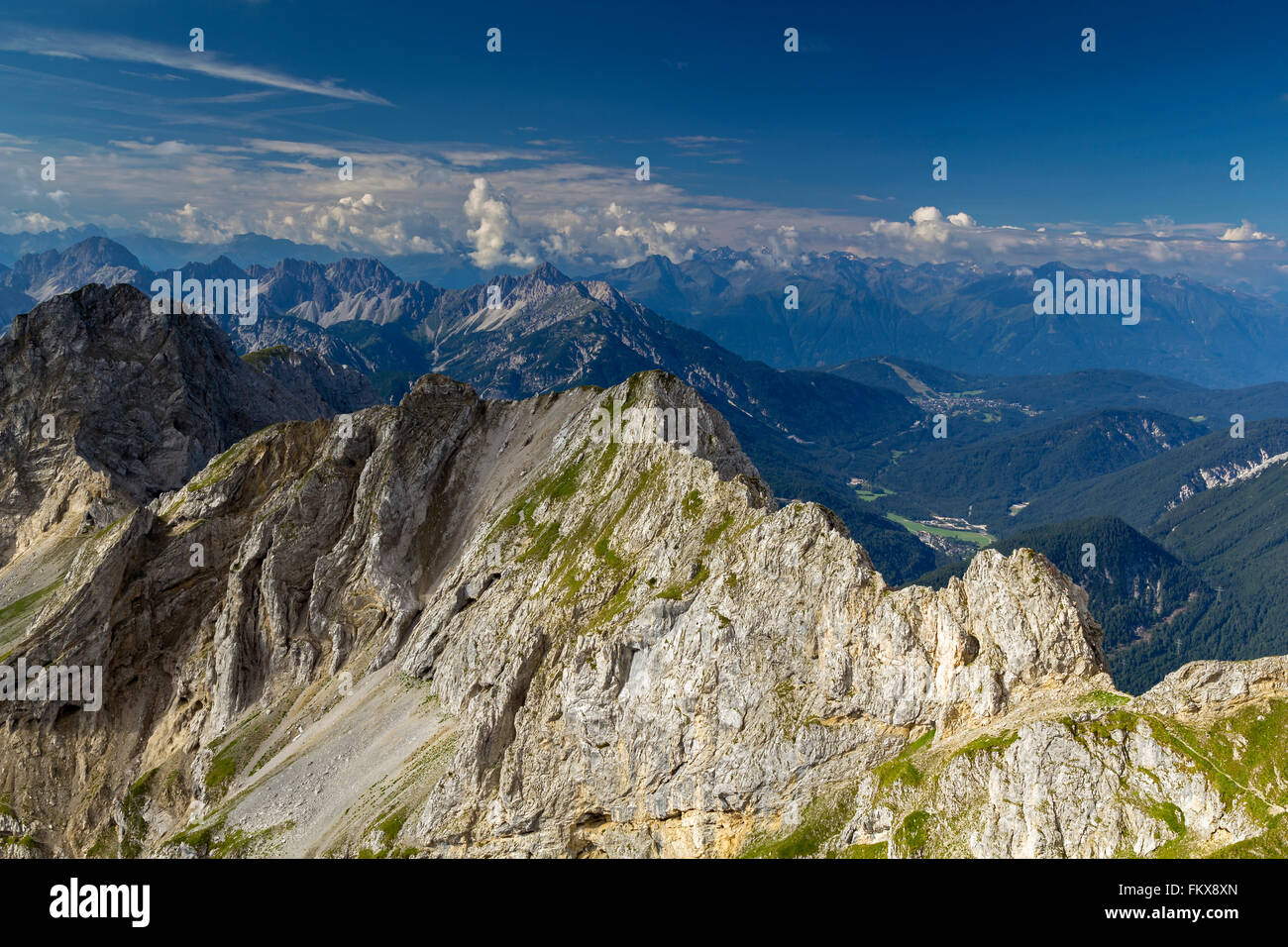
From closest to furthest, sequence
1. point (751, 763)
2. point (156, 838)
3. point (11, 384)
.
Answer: point (751, 763) → point (156, 838) → point (11, 384)

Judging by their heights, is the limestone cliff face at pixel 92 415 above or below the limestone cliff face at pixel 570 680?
above

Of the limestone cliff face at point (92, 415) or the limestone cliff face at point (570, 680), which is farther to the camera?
the limestone cliff face at point (92, 415)

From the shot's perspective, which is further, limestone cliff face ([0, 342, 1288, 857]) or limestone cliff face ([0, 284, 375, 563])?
limestone cliff face ([0, 284, 375, 563])

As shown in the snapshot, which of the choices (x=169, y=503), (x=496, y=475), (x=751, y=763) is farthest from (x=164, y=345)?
(x=751, y=763)

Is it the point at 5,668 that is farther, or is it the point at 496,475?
the point at 496,475

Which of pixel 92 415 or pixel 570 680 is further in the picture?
pixel 92 415

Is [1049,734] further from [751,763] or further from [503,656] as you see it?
[503,656]

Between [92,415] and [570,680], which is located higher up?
[92,415]

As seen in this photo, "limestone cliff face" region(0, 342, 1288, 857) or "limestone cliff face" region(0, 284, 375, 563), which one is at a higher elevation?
"limestone cliff face" region(0, 284, 375, 563)
